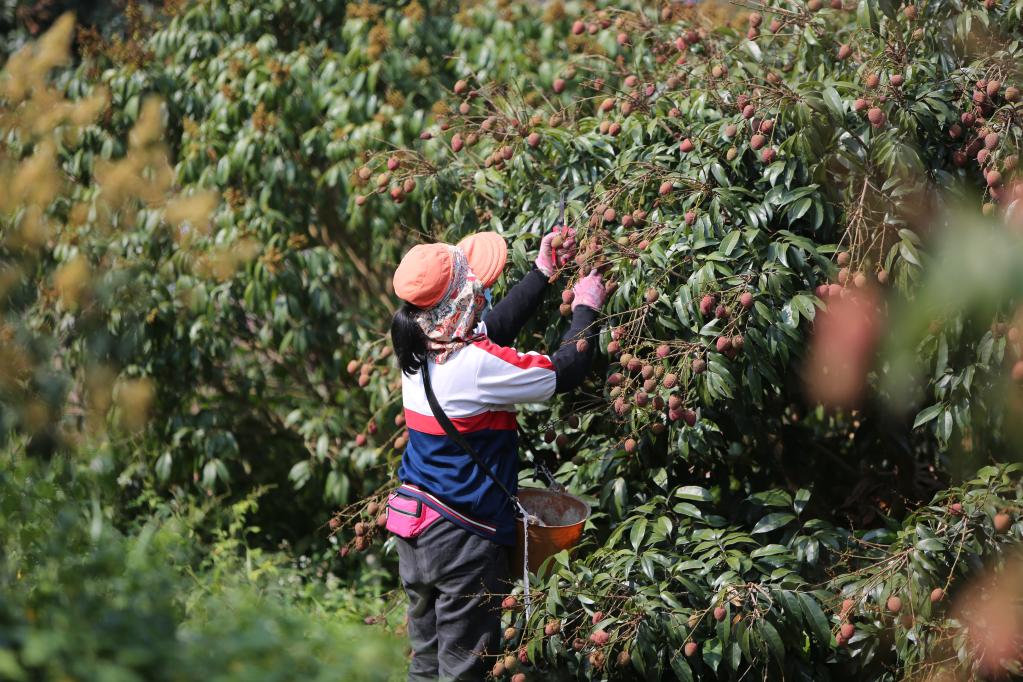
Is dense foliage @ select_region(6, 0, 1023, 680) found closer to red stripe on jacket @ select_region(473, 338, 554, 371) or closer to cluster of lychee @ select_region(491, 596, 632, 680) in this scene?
cluster of lychee @ select_region(491, 596, 632, 680)

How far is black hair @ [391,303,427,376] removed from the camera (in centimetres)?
303

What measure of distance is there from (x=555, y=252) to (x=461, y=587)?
0.97m

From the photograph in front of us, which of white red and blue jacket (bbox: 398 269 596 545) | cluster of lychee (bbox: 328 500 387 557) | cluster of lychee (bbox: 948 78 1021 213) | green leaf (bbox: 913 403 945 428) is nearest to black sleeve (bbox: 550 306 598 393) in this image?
white red and blue jacket (bbox: 398 269 596 545)

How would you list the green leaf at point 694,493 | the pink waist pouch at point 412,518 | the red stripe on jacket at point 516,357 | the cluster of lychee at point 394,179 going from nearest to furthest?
the red stripe on jacket at point 516,357
the pink waist pouch at point 412,518
the green leaf at point 694,493
the cluster of lychee at point 394,179

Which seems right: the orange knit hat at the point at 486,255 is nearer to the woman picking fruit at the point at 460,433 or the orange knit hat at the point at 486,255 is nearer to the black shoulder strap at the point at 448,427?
the woman picking fruit at the point at 460,433

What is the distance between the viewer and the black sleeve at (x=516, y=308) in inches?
128

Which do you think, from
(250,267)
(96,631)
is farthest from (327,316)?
(96,631)

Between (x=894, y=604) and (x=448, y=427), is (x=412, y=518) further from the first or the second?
(x=894, y=604)

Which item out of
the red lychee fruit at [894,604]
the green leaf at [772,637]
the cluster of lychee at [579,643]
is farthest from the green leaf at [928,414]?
the cluster of lychee at [579,643]

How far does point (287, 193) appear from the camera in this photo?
4.81 meters

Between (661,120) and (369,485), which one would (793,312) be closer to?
(661,120)

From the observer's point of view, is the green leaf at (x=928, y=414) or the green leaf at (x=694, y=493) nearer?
the green leaf at (x=928, y=414)

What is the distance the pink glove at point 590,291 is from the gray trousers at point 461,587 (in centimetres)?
71

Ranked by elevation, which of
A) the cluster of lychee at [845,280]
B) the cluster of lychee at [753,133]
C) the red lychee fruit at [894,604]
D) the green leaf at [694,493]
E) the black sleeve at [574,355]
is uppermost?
the cluster of lychee at [753,133]
